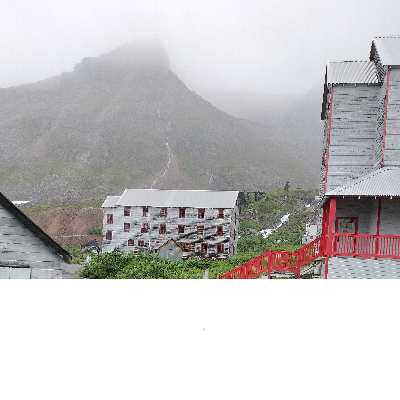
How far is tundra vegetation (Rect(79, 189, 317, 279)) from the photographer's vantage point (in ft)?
13.3

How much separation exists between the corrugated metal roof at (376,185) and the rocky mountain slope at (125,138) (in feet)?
1.23

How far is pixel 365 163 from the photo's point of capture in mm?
4270

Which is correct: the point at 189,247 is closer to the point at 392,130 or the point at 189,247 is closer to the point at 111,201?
the point at 111,201

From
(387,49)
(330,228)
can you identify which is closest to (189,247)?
(330,228)

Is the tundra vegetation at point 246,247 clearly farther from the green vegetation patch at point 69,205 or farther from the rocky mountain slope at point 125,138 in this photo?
the green vegetation patch at point 69,205

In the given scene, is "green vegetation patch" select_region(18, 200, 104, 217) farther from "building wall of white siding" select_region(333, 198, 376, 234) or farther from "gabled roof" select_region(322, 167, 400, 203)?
"building wall of white siding" select_region(333, 198, 376, 234)

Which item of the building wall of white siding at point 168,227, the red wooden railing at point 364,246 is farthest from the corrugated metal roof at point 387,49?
the building wall of white siding at point 168,227

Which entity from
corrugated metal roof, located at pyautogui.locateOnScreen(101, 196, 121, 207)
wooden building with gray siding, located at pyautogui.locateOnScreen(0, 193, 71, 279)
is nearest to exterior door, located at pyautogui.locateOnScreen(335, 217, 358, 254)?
corrugated metal roof, located at pyautogui.locateOnScreen(101, 196, 121, 207)

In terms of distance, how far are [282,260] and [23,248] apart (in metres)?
2.68
